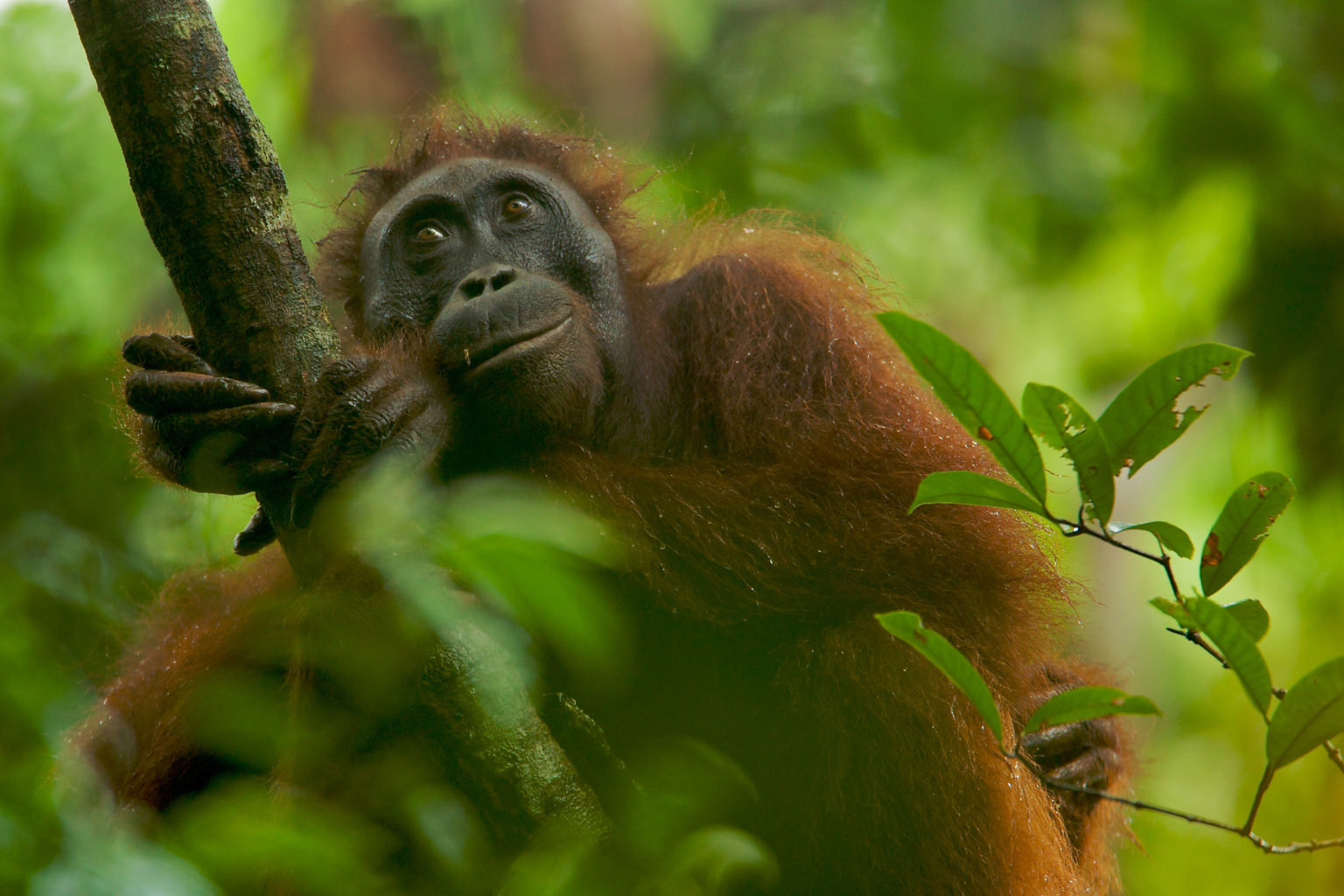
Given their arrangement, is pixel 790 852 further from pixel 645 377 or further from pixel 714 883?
pixel 645 377

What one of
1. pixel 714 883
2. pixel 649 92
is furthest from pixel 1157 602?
pixel 649 92

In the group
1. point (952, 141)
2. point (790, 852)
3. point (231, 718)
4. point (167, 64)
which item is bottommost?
point (790, 852)

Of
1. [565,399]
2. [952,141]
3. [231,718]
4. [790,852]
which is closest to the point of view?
[231,718]

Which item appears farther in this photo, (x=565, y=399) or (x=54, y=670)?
(x=565, y=399)

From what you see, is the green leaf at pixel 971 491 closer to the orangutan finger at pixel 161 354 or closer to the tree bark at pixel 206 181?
the tree bark at pixel 206 181

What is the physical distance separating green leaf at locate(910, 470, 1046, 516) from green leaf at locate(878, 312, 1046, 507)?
38 millimetres

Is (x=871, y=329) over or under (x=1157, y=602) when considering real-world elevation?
under

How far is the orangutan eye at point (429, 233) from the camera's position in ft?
11.2

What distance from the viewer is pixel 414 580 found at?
150 centimetres

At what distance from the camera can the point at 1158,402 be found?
1.55 meters

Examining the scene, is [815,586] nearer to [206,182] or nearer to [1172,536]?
[1172,536]

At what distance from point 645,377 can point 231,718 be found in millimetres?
1863

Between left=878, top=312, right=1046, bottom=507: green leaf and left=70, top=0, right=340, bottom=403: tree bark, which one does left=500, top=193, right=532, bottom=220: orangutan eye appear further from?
left=878, top=312, right=1046, bottom=507: green leaf

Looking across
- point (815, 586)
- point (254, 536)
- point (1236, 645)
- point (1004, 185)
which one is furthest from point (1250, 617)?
point (1004, 185)
